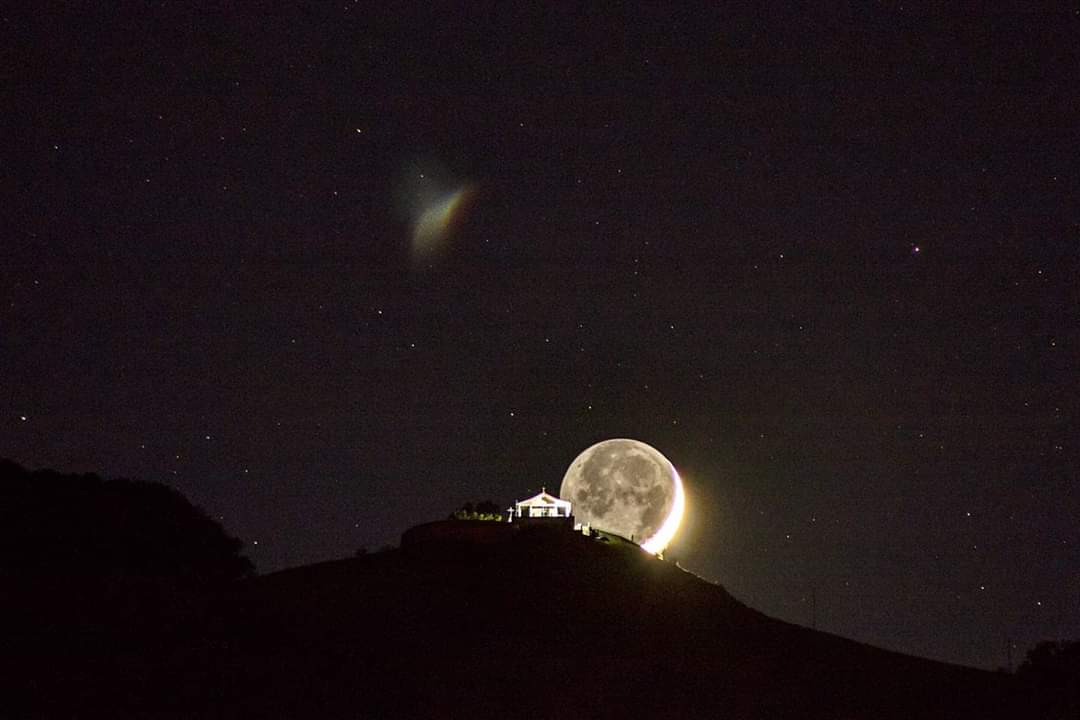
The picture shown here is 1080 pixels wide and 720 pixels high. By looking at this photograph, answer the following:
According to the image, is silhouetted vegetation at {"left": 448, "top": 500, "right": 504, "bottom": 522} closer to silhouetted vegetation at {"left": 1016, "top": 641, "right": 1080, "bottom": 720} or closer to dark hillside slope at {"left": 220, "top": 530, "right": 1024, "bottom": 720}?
dark hillside slope at {"left": 220, "top": 530, "right": 1024, "bottom": 720}

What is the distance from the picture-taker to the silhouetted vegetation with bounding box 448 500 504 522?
240 ft

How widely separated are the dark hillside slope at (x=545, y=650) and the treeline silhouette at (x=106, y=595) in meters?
1.76

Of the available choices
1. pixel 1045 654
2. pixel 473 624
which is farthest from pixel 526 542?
pixel 1045 654

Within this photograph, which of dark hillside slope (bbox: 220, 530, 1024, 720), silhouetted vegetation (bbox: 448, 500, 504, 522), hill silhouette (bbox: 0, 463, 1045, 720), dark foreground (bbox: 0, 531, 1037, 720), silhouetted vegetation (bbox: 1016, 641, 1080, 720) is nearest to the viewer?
dark foreground (bbox: 0, 531, 1037, 720)

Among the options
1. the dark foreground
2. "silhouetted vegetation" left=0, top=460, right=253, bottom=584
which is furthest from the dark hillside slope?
"silhouetted vegetation" left=0, top=460, right=253, bottom=584

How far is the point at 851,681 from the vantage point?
5534 cm

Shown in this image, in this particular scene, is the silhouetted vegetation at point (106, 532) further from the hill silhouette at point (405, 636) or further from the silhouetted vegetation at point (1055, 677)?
the silhouetted vegetation at point (1055, 677)

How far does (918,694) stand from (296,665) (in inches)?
1125

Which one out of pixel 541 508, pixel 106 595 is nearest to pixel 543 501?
pixel 541 508

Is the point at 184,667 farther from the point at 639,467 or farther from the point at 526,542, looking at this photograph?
the point at 639,467

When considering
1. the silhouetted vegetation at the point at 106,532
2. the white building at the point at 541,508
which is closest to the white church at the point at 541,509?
the white building at the point at 541,508

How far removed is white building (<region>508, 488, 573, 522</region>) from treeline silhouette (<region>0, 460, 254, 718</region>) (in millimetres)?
23257

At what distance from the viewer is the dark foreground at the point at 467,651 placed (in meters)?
33.3

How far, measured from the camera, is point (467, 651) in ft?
168
